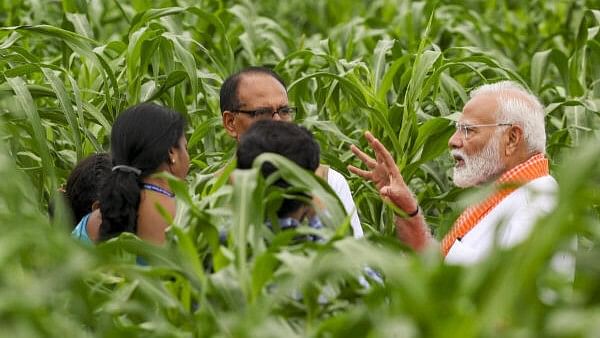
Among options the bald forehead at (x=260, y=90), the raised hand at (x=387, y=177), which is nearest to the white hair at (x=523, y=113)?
the raised hand at (x=387, y=177)

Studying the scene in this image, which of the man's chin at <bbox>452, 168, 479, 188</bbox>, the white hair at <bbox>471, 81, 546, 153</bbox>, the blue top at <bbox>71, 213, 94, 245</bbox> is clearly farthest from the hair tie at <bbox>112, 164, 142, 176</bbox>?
the white hair at <bbox>471, 81, 546, 153</bbox>

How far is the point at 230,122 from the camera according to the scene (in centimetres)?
462

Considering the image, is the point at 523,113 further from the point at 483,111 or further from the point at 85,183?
the point at 85,183

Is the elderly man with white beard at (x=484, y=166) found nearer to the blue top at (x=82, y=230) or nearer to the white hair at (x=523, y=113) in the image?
the white hair at (x=523, y=113)

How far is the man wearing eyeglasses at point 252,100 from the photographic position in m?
4.48

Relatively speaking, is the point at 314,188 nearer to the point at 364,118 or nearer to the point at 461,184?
the point at 461,184

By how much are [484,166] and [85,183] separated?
1.20 meters

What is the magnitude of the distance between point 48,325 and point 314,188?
0.83m

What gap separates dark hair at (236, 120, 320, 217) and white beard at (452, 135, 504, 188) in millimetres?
871

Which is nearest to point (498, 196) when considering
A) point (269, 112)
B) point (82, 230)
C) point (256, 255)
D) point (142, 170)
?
point (269, 112)

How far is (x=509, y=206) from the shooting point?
4184 mm

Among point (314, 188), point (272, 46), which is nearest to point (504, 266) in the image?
point (314, 188)

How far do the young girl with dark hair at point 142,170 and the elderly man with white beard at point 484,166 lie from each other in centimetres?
55

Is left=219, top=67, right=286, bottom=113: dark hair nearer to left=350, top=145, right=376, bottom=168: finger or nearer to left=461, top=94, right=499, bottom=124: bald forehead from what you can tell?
left=350, top=145, right=376, bottom=168: finger
